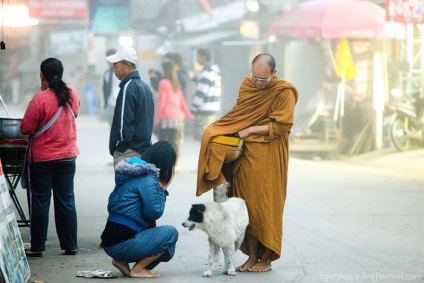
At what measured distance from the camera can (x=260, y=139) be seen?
7223mm

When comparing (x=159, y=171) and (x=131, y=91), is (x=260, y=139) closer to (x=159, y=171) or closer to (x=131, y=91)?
(x=159, y=171)

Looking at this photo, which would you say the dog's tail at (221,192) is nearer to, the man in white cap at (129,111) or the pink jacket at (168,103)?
the man in white cap at (129,111)

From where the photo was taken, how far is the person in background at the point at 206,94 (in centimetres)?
1554

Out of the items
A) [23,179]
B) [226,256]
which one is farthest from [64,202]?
[226,256]

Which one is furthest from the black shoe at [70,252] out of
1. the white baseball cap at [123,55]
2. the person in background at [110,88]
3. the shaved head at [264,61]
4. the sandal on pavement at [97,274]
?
the person in background at [110,88]

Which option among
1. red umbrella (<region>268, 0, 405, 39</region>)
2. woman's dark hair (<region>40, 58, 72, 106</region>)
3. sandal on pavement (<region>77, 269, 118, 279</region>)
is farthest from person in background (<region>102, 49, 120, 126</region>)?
sandal on pavement (<region>77, 269, 118, 279</region>)

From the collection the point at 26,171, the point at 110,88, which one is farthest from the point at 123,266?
the point at 110,88

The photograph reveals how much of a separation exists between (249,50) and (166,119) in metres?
10.1

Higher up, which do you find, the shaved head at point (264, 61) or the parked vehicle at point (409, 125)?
the shaved head at point (264, 61)

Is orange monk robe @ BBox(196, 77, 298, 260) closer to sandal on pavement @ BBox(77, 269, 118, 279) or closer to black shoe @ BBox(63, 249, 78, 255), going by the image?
sandal on pavement @ BBox(77, 269, 118, 279)

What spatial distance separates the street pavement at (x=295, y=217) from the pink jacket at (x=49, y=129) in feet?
2.81

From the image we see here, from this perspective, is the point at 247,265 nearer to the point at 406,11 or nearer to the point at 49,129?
the point at 49,129

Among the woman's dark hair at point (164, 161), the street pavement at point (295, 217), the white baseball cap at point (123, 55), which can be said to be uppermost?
the white baseball cap at point (123, 55)

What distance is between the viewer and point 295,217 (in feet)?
33.7
